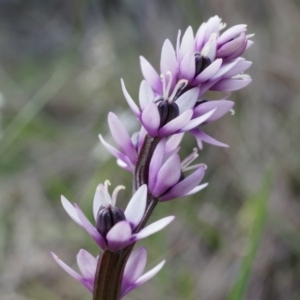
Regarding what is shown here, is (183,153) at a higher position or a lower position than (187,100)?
lower

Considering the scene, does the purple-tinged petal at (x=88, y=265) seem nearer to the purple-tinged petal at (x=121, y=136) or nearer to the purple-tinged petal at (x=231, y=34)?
the purple-tinged petal at (x=121, y=136)

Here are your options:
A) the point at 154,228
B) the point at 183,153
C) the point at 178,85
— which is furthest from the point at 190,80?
Result: the point at 183,153

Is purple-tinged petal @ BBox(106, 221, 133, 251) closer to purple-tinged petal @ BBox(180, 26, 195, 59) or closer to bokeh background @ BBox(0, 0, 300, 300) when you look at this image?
purple-tinged petal @ BBox(180, 26, 195, 59)

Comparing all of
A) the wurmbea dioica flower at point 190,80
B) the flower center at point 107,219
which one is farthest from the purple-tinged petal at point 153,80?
the flower center at point 107,219

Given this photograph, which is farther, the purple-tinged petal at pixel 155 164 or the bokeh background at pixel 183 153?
the bokeh background at pixel 183 153

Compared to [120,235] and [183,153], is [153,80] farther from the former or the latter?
[183,153]

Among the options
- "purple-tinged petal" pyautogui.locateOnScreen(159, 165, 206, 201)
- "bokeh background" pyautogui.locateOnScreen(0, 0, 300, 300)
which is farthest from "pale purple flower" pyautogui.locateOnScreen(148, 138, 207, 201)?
"bokeh background" pyautogui.locateOnScreen(0, 0, 300, 300)

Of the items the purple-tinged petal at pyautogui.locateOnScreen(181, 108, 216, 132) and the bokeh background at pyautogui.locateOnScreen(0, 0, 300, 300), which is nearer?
the purple-tinged petal at pyautogui.locateOnScreen(181, 108, 216, 132)
